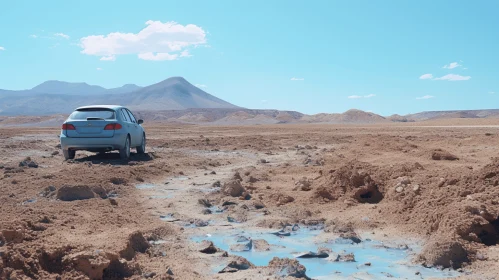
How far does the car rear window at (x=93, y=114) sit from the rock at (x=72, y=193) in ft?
20.0

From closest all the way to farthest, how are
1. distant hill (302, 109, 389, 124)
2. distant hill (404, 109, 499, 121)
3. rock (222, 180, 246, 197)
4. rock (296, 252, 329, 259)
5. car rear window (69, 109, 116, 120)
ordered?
rock (296, 252, 329, 259) < rock (222, 180, 246, 197) < car rear window (69, 109, 116, 120) < distant hill (302, 109, 389, 124) < distant hill (404, 109, 499, 121)

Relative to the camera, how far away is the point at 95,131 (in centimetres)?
1416

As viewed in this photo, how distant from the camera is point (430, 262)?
5.32m

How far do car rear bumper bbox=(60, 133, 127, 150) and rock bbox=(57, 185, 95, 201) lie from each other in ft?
18.5

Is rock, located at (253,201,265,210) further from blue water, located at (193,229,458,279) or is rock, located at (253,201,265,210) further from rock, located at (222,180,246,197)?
blue water, located at (193,229,458,279)

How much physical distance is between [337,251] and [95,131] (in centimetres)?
977

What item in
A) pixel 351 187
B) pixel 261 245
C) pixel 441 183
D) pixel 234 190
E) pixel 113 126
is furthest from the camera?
pixel 113 126

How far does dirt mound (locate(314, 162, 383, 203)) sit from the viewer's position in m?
8.68

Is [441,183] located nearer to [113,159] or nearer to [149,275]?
[149,275]

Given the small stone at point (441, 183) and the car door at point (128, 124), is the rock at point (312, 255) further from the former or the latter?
the car door at point (128, 124)

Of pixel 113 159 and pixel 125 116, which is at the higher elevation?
pixel 125 116

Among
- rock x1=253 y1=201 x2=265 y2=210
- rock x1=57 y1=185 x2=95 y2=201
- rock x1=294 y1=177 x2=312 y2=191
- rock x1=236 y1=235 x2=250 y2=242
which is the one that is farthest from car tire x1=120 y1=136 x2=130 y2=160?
rock x1=236 y1=235 x2=250 y2=242

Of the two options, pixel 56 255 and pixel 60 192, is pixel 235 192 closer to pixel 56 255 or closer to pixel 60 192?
pixel 60 192

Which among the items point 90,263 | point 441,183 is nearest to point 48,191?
point 90,263
